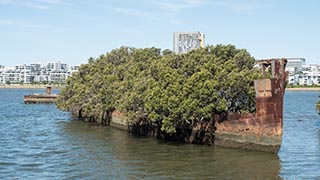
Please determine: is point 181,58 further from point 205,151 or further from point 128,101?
point 205,151

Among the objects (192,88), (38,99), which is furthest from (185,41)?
(38,99)

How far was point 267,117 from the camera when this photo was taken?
3744 centimetres

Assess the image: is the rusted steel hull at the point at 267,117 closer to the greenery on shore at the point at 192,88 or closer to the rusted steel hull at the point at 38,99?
the greenery on shore at the point at 192,88

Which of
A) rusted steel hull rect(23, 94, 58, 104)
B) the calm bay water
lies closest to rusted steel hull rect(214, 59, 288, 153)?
the calm bay water

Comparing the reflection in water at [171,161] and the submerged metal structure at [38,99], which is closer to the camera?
the reflection in water at [171,161]

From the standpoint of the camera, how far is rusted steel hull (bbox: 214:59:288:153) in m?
37.3

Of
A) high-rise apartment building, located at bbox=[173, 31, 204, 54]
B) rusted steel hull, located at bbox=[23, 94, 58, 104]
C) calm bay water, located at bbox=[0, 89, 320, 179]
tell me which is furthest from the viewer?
rusted steel hull, located at bbox=[23, 94, 58, 104]

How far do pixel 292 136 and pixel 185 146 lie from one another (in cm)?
1533

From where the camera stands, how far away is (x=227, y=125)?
40.3 m

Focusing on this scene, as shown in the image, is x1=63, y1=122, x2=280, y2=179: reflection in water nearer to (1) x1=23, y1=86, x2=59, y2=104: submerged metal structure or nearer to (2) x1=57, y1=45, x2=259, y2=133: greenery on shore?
(2) x1=57, y1=45, x2=259, y2=133: greenery on shore

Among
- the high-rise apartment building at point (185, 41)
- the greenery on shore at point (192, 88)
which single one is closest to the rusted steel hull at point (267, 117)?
the greenery on shore at point (192, 88)

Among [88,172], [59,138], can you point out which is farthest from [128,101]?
[88,172]

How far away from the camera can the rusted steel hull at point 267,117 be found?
3728 centimetres

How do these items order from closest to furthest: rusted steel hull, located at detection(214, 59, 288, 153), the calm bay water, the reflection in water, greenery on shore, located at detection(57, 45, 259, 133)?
1. the reflection in water
2. the calm bay water
3. rusted steel hull, located at detection(214, 59, 288, 153)
4. greenery on shore, located at detection(57, 45, 259, 133)
